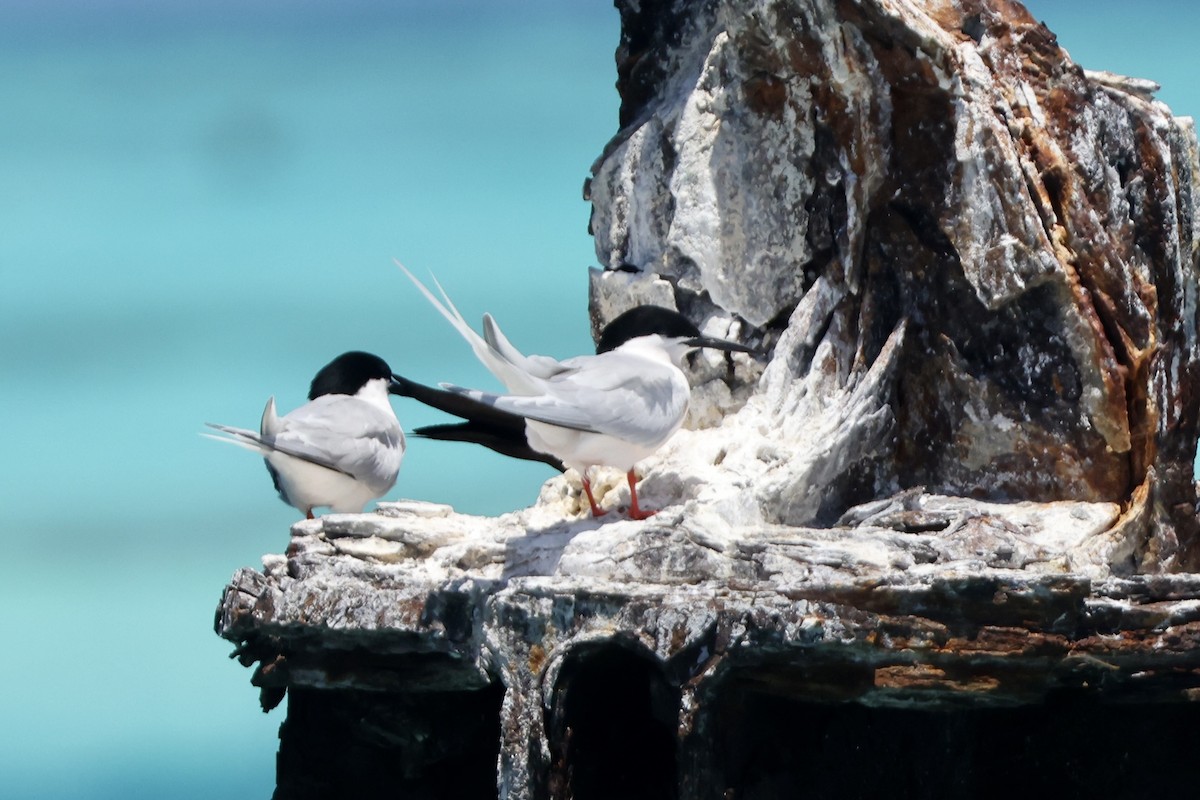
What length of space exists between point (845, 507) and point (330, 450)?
A: 87.5 inches

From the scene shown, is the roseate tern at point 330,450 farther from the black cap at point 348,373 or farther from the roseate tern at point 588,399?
the roseate tern at point 588,399

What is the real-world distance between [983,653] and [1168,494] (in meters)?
1.80

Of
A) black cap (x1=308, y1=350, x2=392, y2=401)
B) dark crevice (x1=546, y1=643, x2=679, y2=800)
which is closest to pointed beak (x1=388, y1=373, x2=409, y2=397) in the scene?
black cap (x1=308, y1=350, x2=392, y2=401)

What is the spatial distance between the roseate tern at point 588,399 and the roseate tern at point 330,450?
3.82ft

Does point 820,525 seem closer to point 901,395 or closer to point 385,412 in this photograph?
point 901,395

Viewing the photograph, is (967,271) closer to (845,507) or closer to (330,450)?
(845,507)

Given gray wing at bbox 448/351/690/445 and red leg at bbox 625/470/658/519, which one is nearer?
gray wing at bbox 448/351/690/445

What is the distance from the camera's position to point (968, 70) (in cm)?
810

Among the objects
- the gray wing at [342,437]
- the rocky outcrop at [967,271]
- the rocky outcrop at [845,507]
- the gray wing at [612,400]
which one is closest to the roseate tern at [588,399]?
the gray wing at [612,400]

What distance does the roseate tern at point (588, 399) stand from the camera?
733 cm

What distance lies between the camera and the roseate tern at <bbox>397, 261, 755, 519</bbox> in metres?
7.33

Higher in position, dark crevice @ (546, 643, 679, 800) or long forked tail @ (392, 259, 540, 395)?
long forked tail @ (392, 259, 540, 395)

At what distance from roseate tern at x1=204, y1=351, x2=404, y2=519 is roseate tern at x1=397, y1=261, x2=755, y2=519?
116 cm

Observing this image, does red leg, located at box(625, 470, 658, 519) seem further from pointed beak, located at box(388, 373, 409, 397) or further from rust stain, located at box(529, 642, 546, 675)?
pointed beak, located at box(388, 373, 409, 397)
